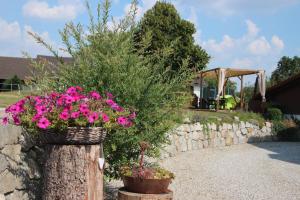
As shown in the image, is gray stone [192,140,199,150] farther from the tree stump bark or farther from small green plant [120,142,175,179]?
the tree stump bark

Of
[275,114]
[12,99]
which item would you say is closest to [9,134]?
[12,99]

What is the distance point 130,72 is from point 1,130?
1852 millimetres

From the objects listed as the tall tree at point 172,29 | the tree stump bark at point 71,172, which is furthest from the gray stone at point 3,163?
the tall tree at point 172,29

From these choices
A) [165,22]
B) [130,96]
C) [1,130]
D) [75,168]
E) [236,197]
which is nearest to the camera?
[75,168]

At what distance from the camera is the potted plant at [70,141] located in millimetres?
4930

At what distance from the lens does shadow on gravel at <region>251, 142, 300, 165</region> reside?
14266 millimetres

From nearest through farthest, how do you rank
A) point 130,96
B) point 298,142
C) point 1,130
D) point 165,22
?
point 1,130
point 130,96
point 298,142
point 165,22

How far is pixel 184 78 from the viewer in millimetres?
6945

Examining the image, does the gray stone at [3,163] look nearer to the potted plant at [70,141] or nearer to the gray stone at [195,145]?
the potted plant at [70,141]

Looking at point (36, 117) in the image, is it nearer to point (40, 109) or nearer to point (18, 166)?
point (40, 109)

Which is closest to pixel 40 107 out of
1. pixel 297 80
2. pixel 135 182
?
pixel 135 182

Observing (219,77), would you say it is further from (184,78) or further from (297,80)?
(184,78)

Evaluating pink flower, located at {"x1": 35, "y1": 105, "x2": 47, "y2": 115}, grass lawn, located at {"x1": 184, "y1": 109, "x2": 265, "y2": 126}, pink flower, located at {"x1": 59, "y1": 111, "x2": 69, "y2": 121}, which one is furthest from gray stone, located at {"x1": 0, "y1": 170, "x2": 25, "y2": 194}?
grass lawn, located at {"x1": 184, "y1": 109, "x2": 265, "y2": 126}

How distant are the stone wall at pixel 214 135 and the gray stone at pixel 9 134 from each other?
782cm
